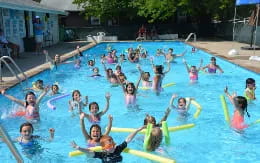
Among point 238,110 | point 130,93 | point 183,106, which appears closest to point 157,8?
point 130,93

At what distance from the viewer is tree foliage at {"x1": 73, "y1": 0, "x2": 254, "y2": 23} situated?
26703 mm

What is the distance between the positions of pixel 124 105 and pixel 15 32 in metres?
11.5

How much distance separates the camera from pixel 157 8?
2761cm

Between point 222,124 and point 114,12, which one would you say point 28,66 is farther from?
point 114,12

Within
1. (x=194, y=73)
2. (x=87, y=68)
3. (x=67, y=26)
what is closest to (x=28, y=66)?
(x=87, y=68)

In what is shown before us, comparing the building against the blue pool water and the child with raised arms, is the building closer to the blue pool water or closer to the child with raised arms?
the blue pool water

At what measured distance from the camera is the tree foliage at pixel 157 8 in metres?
26.7

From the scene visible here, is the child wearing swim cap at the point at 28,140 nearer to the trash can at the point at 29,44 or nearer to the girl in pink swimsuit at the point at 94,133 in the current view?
the girl in pink swimsuit at the point at 94,133

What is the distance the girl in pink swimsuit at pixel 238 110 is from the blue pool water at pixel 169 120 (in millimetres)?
181

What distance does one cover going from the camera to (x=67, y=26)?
34344 mm

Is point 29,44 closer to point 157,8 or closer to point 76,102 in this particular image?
point 157,8

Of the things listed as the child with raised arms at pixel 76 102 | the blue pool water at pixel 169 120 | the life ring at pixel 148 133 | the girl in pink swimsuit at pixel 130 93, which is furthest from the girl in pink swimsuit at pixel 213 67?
the life ring at pixel 148 133

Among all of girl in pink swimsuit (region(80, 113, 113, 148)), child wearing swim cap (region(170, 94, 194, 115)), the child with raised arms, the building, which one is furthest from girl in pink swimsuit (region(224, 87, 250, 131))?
the building

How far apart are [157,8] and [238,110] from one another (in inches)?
866
